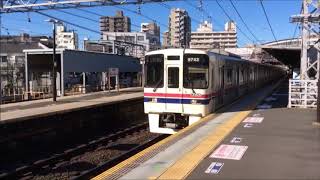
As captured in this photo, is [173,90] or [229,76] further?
[229,76]

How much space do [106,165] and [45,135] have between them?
20.0ft

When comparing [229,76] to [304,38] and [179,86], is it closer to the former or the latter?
[304,38]

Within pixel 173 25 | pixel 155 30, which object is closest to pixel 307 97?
pixel 173 25

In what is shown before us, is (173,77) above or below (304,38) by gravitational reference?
below

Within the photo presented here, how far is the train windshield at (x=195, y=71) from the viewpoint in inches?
571

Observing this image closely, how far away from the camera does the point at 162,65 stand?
1505 centimetres

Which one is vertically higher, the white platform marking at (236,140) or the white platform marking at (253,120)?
the white platform marking at (253,120)

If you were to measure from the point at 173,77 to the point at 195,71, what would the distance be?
755 millimetres

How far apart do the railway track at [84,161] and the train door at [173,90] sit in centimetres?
164

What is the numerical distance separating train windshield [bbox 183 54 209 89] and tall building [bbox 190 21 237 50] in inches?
1628

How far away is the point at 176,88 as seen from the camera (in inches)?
582

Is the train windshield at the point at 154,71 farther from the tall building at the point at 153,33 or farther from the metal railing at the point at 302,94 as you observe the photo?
the tall building at the point at 153,33

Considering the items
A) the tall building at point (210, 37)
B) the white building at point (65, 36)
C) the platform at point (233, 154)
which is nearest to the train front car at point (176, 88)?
the platform at point (233, 154)

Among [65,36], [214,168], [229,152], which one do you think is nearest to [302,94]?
[229,152]
